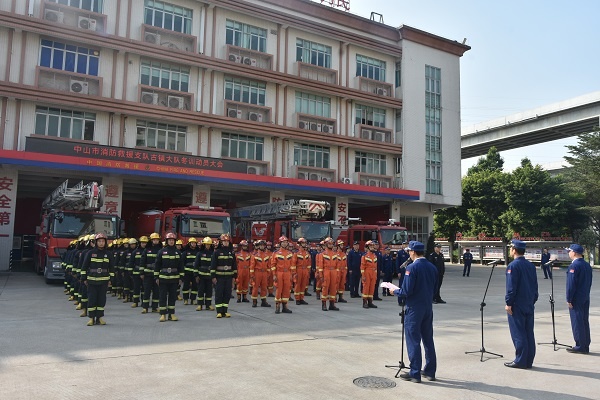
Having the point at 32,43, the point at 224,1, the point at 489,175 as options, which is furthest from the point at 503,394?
the point at 489,175

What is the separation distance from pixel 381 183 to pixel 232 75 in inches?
506

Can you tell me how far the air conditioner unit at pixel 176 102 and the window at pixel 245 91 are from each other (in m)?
2.84

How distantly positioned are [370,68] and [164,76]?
1517 cm

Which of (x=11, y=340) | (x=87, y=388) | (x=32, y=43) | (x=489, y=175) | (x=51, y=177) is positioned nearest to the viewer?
(x=87, y=388)

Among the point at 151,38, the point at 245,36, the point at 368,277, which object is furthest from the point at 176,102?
the point at 368,277

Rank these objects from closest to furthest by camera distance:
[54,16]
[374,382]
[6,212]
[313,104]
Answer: [374,382] < [6,212] < [54,16] < [313,104]

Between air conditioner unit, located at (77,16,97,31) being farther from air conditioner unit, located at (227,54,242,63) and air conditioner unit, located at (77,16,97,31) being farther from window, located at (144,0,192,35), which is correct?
air conditioner unit, located at (227,54,242,63)

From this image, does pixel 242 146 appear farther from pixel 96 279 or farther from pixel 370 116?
pixel 96 279

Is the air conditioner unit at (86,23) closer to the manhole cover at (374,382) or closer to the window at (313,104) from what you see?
the window at (313,104)

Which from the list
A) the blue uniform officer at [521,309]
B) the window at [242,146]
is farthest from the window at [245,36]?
the blue uniform officer at [521,309]

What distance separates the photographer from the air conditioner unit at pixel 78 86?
952 inches

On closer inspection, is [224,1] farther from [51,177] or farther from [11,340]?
[11,340]

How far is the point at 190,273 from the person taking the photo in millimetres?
12602

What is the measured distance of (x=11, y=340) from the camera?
25.9 feet
